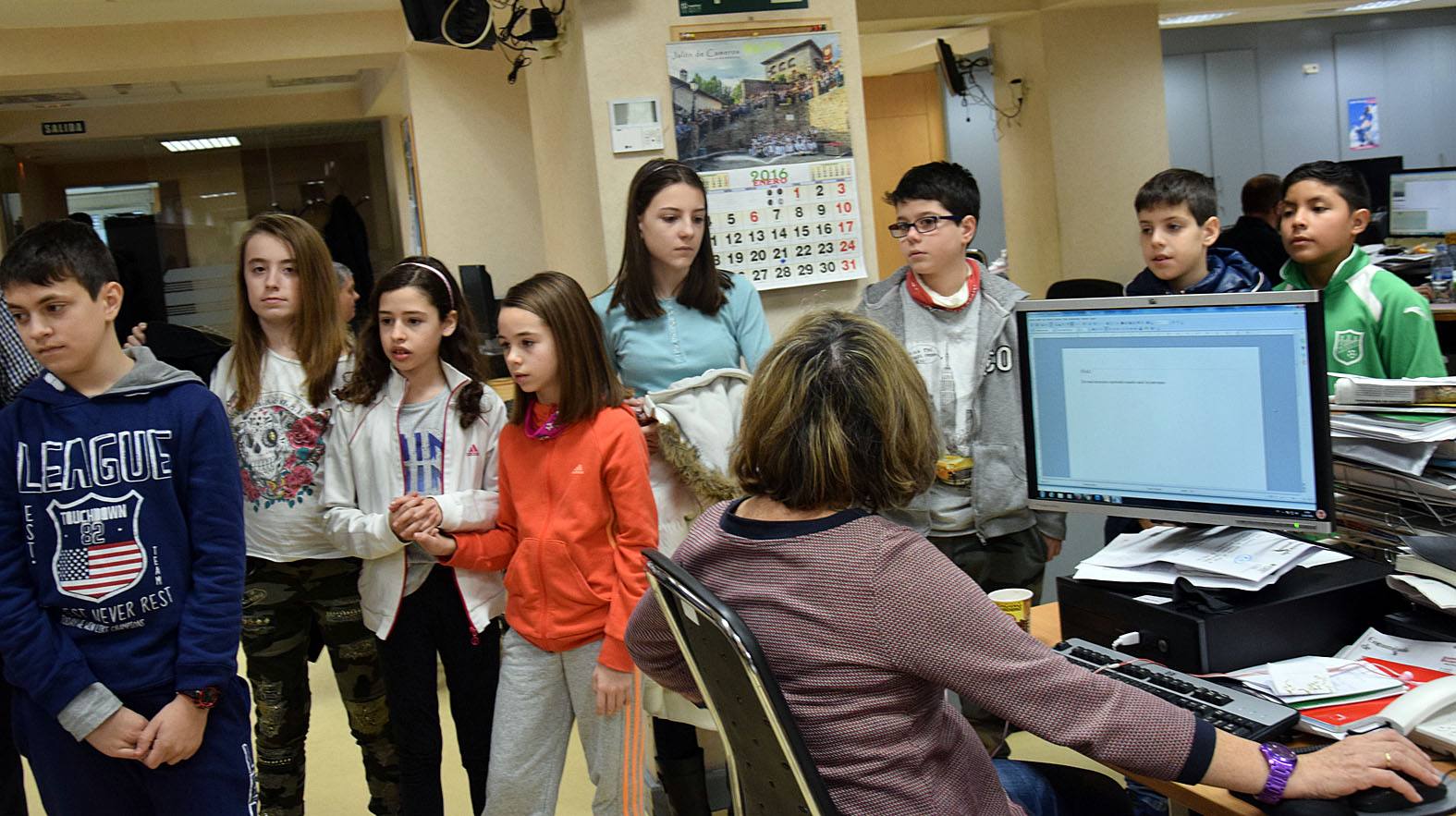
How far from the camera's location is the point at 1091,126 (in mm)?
7305

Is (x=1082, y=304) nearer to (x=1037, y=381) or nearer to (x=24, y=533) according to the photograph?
(x=1037, y=381)

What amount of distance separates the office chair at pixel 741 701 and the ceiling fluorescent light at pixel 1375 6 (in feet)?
33.9

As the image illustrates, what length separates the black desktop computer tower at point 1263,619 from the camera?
5.45ft

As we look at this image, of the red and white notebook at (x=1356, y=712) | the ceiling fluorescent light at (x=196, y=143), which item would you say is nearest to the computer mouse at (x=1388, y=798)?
the red and white notebook at (x=1356, y=712)

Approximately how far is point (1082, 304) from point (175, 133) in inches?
345

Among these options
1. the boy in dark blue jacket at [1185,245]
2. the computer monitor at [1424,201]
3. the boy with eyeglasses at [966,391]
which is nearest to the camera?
the boy with eyeglasses at [966,391]

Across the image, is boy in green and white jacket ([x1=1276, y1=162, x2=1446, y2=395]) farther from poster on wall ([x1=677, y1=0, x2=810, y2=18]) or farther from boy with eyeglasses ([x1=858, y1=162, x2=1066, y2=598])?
poster on wall ([x1=677, y1=0, x2=810, y2=18])

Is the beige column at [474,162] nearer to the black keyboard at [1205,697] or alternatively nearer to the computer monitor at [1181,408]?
the computer monitor at [1181,408]

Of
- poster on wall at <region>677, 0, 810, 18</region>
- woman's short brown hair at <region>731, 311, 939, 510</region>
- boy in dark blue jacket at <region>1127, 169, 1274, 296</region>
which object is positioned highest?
poster on wall at <region>677, 0, 810, 18</region>

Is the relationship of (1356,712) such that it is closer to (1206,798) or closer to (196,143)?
(1206,798)

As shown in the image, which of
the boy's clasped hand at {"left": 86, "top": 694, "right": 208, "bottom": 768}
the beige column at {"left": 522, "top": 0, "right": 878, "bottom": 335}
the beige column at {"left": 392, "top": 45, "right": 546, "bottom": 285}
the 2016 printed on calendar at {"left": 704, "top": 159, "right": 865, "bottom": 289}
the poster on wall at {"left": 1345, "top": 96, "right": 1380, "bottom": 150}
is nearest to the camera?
the boy's clasped hand at {"left": 86, "top": 694, "right": 208, "bottom": 768}

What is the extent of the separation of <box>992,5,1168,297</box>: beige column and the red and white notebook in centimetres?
595

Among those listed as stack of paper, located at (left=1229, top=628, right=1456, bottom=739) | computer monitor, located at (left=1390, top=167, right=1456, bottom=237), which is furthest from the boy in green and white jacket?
computer monitor, located at (left=1390, top=167, right=1456, bottom=237)

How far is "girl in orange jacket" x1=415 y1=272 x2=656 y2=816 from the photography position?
2295 millimetres
